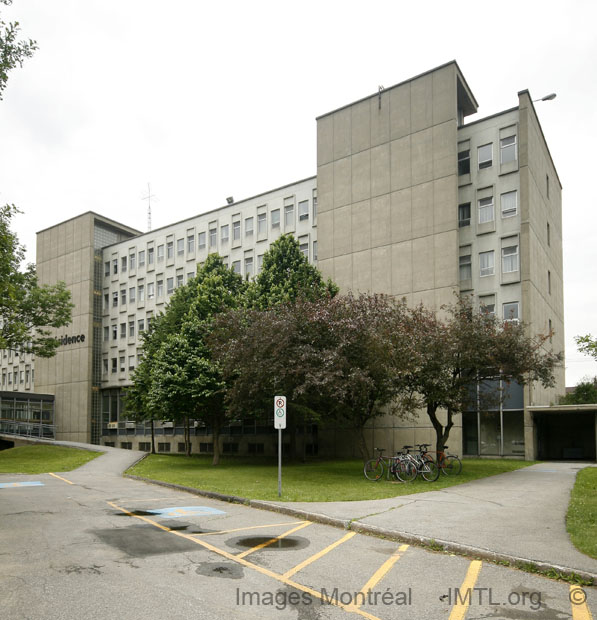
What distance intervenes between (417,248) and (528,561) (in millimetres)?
29587

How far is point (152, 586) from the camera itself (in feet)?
23.2

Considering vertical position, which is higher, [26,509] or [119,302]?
[119,302]

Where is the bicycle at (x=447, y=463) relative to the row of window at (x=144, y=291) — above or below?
below

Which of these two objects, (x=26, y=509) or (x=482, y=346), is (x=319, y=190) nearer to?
(x=482, y=346)

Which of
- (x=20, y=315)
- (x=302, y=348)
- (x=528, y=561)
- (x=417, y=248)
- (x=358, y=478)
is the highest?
(x=417, y=248)

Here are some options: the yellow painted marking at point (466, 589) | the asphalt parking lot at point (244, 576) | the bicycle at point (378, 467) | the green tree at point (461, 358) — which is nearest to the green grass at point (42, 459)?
the bicycle at point (378, 467)

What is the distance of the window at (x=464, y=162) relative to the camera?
37.1 meters

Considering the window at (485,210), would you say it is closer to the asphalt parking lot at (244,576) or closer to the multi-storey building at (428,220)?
the multi-storey building at (428,220)

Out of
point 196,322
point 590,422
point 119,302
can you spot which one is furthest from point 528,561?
point 119,302

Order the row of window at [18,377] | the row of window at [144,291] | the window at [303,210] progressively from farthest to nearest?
the row of window at [18,377] < the row of window at [144,291] < the window at [303,210]

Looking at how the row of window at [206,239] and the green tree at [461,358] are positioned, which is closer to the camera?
the green tree at [461,358]

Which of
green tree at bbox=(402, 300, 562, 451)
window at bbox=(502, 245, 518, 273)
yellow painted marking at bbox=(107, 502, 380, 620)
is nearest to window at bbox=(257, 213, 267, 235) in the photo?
window at bbox=(502, 245, 518, 273)

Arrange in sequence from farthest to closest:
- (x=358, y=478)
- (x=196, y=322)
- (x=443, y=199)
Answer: (x=443, y=199) < (x=196, y=322) < (x=358, y=478)

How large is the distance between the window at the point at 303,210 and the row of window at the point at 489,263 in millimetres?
12898
